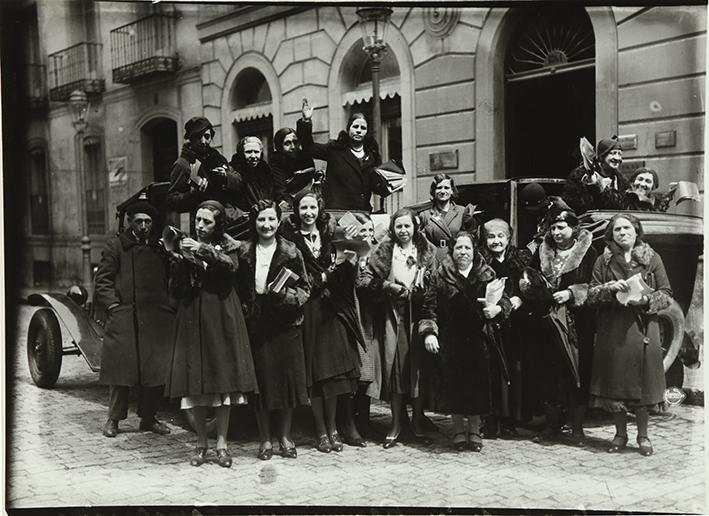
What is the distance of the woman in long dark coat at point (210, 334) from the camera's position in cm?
522

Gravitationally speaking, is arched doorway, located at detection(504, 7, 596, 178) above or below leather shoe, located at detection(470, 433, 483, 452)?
above

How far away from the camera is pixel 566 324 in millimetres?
5578

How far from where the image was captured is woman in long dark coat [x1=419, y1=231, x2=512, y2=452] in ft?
17.8

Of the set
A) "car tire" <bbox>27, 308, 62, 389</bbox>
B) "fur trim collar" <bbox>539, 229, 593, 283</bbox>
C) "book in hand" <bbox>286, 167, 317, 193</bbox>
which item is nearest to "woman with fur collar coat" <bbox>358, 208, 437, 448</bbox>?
"fur trim collar" <bbox>539, 229, 593, 283</bbox>

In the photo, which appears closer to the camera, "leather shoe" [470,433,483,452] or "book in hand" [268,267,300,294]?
"book in hand" [268,267,300,294]

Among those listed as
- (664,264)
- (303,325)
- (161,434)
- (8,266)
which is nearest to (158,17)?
(8,266)

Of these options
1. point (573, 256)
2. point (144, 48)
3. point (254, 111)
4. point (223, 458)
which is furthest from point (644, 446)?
point (144, 48)

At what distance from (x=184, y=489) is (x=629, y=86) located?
15.3ft

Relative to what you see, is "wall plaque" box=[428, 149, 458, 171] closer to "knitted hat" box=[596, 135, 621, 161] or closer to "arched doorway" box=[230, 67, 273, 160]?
"knitted hat" box=[596, 135, 621, 161]

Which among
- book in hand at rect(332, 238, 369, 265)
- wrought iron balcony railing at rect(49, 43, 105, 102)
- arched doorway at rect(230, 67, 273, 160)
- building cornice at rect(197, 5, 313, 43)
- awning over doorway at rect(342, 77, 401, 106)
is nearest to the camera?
book in hand at rect(332, 238, 369, 265)

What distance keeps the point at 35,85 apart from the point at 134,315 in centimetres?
199

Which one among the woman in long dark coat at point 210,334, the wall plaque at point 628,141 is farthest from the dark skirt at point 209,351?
the wall plaque at point 628,141

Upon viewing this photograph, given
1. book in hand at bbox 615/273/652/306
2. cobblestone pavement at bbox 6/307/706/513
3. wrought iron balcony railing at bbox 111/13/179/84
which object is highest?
wrought iron balcony railing at bbox 111/13/179/84

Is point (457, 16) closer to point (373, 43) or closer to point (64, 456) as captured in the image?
point (373, 43)
